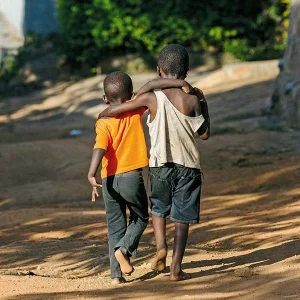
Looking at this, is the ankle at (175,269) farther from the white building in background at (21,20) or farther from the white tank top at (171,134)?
the white building in background at (21,20)

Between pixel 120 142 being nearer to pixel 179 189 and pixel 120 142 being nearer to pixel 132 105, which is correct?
pixel 132 105

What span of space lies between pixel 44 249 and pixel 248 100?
39.7 ft

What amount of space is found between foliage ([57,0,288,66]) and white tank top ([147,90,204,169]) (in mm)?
19038

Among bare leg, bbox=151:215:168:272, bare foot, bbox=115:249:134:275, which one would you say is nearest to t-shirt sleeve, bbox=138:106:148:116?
bare leg, bbox=151:215:168:272

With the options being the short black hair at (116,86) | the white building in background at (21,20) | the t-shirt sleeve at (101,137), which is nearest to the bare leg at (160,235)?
the t-shirt sleeve at (101,137)

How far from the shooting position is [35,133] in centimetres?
2017

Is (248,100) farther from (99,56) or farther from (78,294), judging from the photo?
(78,294)

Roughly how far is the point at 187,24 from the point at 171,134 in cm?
1946

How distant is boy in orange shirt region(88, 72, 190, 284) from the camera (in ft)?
20.5

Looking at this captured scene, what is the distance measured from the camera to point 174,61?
20.5ft

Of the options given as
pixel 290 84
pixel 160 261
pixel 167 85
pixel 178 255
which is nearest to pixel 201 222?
pixel 160 261

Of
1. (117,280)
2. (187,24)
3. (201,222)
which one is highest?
(117,280)

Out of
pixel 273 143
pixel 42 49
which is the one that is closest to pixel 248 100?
pixel 273 143

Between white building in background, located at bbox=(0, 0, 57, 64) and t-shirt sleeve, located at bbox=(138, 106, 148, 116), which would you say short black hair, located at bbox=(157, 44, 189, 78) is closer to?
t-shirt sleeve, located at bbox=(138, 106, 148, 116)
